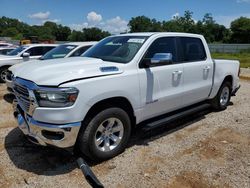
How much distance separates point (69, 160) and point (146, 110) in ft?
4.69

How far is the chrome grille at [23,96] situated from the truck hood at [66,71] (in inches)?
6.3

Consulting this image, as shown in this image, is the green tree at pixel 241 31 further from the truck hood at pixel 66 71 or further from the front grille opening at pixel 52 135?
the front grille opening at pixel 52 135

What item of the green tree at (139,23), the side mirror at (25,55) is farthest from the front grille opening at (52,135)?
the green tree at (139,23)

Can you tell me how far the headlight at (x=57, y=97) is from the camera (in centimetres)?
361

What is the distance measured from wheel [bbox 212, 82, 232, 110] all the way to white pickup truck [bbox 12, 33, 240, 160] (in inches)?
43.9

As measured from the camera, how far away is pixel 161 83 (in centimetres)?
483

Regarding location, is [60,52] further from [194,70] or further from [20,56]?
[194,70]

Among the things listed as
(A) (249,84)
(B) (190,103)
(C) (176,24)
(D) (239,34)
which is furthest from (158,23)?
(B) (190,103)

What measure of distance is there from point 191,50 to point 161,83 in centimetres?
137

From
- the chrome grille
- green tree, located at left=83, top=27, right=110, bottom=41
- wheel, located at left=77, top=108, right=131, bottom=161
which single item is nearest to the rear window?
wheel, located at left=77, top=108, right=131, bottom=161

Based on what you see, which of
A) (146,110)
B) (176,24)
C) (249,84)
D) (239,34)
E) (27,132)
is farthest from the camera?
(176,24)

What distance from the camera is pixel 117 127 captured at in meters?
4.34

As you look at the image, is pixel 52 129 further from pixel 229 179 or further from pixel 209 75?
pixel 209 75

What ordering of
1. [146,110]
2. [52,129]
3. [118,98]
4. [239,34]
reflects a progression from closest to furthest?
1. [52,129]
2. [118,98]
3. [146,110]
4. [239,34]
